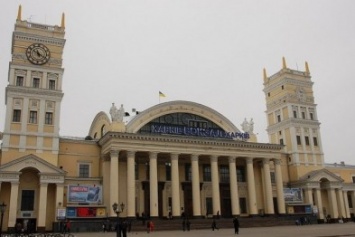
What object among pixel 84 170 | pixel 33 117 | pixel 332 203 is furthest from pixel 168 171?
pixel 332 203

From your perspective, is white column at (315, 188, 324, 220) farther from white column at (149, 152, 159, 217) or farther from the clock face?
the clock face

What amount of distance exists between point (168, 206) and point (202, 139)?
1033 cm

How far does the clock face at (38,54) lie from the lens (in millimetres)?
47656

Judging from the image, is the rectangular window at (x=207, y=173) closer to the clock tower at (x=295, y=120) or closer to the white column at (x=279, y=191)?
the white column at (x=279, y=191)

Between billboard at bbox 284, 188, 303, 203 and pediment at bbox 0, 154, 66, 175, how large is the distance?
A: 3320 centimetres

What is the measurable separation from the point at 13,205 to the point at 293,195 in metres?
39.7

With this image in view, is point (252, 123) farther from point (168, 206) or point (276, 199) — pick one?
point (168, 206)

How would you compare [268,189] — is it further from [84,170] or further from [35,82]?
[35,82]

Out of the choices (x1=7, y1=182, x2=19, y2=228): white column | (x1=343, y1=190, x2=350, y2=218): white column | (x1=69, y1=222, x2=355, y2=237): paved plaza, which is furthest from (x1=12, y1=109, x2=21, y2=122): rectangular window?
(x1=343, y1=190, x2=350, y2=218): white column

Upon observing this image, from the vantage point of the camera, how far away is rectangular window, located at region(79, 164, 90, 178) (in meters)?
48.6

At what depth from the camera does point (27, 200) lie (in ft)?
143

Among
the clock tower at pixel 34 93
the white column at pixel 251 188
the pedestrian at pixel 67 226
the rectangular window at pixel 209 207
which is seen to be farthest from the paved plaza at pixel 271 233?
the rectangular window at pixel 209 207

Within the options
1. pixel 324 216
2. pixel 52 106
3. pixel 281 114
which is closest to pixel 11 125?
pixel 52 106

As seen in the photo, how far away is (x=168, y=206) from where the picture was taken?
51812mm
